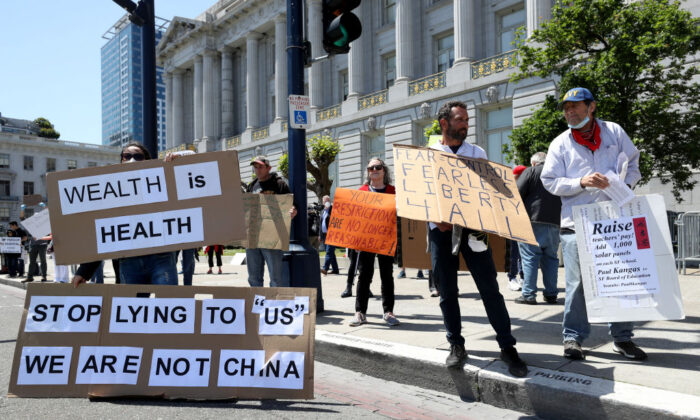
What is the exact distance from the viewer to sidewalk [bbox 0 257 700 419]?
2.94 metres

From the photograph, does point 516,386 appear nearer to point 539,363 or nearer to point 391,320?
point 539,363

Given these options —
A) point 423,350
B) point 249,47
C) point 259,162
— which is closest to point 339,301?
point 259,162

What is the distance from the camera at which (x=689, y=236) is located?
994cm

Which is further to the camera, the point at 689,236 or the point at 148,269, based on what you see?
the point at 689,236

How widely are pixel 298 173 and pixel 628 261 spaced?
3.56 meters

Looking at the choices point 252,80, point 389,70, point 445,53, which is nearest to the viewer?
point 445,53

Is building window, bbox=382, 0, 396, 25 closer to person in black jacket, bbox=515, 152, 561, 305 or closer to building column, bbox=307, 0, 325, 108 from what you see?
building column, bbox=307, 0, 325, 108

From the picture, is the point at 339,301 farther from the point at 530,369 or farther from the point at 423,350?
the point at 530,369

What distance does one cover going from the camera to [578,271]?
3.75 meters

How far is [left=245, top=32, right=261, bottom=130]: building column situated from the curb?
122ft

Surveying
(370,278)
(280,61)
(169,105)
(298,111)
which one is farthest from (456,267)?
(169,105)

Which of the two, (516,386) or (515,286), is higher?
(515,286)

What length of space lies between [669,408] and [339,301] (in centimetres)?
497

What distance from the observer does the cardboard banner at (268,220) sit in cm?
559
